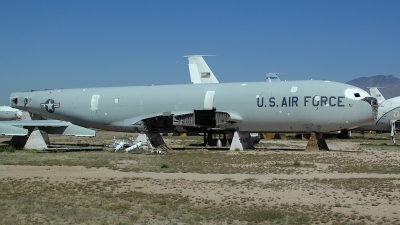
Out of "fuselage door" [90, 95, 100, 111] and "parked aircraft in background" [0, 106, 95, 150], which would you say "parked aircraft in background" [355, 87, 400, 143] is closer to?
"fuselage door" [90, 95, 100, 111]

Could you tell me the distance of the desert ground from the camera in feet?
41.9

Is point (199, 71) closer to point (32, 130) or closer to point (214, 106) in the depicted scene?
point (214, 106)

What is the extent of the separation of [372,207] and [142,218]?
19.0ft

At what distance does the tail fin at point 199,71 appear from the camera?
4817cm

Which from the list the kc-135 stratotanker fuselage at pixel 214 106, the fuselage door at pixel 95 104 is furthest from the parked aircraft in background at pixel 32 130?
the kc-135 stratotanker fuselage at pixel 214 106

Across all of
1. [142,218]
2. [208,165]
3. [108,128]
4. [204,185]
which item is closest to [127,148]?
[108,128]

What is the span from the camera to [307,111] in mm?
34250

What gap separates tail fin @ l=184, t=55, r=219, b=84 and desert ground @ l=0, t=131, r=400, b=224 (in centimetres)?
2225

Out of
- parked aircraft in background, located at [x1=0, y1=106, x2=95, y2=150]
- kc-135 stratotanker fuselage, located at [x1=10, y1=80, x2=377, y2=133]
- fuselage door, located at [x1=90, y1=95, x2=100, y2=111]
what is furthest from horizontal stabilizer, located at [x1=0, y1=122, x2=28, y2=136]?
fuselage door, located at [x1=90, y1=95, x2=100, y2=111]

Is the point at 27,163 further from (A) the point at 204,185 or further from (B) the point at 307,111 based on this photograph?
(B) the point at 307,111

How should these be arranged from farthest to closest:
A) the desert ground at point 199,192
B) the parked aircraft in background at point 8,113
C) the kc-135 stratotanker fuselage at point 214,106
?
1. the parked aircraft in background at point 8,113
2. the kc-135 stratotanker fuselage at point 214,106
3. the desert ground at point 199,192

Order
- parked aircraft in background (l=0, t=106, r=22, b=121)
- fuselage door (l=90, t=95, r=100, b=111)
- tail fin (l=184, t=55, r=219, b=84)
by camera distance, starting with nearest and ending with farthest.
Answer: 1. fuselage door (l=90, t=95, r=100, b=111)
2. tail fin (l=184, t=55, r=219, b=84)
3. parked aircraft in background (l=0, t=106, r=22, b=121)

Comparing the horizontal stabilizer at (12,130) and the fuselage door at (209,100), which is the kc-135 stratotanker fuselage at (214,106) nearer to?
the fuselage door at (209,100)

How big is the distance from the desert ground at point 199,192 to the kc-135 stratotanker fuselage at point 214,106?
763 cm
